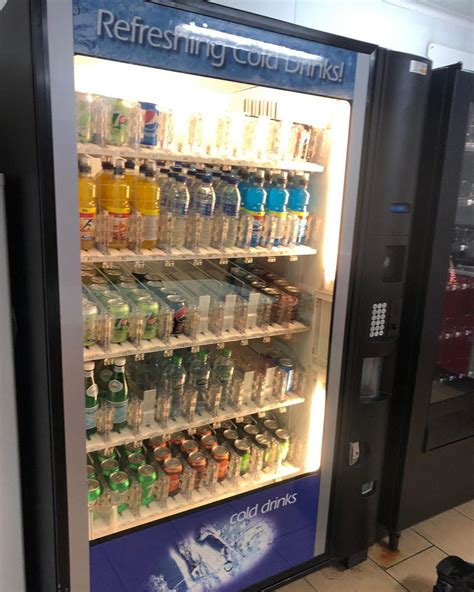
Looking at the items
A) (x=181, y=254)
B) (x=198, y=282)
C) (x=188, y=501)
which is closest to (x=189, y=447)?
(x=188, y=501)

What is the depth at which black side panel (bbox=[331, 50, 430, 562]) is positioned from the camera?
183cm

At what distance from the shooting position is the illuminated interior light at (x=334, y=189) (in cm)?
188

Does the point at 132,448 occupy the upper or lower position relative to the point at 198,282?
lower

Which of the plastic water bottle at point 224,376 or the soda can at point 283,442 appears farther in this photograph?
the soda can at point 283,442

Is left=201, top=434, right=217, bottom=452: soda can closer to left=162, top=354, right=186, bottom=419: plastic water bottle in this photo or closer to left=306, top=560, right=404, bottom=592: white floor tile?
left=162, top=354, right=186, bottom=419: plastic water bottle

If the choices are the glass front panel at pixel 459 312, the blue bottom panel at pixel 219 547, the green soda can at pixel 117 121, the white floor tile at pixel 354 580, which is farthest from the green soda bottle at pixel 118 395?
the glass front panel at pixel 459 312

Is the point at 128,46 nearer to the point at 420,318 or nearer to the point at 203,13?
the point at 203,13

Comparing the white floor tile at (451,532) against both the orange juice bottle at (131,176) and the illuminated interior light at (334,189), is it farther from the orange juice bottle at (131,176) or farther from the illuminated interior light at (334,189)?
the orange juice bottle at (131,176)

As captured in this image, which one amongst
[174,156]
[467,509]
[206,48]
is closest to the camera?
[206,48]

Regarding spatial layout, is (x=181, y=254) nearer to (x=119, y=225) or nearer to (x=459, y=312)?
(x=119, y=225)

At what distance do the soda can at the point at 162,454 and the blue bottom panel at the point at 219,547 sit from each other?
0.25 meters

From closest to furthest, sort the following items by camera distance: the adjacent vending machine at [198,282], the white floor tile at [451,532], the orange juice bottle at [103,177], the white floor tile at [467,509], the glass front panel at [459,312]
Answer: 1. the adjacent vending machine at [198,282]
2. the orange juice bottle at [103,177]
3. the glass front panel at [459,312]
4. the white floor tile at [451,532]
5. the white floor tile at [467,509]

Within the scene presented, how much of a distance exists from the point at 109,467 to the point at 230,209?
107 centimetres

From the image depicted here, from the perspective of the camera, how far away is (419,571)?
232 cm
